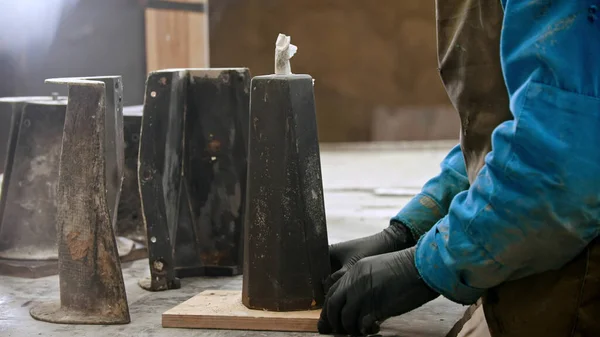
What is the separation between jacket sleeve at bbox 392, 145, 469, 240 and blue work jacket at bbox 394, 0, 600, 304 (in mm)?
667

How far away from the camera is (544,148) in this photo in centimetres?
129

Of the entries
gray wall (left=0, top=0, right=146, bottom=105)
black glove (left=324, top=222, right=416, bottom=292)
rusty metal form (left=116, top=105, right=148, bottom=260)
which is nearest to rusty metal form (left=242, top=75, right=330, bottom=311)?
black glove (left=324, top=222, right=416, bottom=292)

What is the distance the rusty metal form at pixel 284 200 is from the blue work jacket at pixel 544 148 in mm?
563

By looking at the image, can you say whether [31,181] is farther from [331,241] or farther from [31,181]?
[331,241]

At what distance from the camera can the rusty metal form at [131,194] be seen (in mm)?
2689

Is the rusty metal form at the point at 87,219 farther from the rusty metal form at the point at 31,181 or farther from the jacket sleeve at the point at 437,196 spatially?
the jacket sleeve at the point at 437,196

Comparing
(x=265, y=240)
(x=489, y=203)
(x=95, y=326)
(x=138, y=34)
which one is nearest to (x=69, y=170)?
(x=95, y=326)

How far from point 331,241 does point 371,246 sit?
781 mm

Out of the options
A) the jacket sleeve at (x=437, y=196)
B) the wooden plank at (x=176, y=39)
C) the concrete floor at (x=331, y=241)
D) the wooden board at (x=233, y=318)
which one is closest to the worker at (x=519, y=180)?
the wooden board at (x=233, y=318)

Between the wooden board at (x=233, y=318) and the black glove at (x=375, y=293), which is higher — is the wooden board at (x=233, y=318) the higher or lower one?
the lower one

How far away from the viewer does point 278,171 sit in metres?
1.87

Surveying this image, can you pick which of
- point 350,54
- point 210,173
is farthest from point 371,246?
point 350,54

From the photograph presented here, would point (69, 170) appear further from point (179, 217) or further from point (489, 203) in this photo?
point (489, 203)

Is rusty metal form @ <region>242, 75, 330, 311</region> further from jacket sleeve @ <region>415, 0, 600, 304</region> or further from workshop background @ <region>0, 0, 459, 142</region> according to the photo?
workshop background @ <region>0, 0, 459, 142</region>
